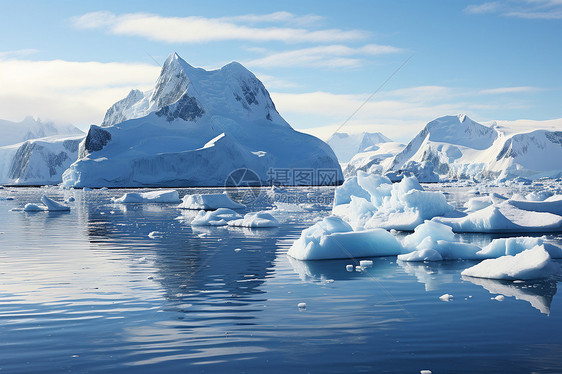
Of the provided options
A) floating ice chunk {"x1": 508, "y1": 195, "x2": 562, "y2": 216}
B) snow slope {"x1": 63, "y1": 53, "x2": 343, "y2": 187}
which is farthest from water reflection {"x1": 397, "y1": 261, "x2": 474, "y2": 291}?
snow slope {"x1": 63, "y1": 53, "x2": 343, "y2": 187}

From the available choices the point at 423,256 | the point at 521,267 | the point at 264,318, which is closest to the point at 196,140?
the point at 423,256

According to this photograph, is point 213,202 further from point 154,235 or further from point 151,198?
point 154,235

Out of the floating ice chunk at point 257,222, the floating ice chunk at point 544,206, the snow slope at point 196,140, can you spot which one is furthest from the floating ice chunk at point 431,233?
the snow slope at point 196,140

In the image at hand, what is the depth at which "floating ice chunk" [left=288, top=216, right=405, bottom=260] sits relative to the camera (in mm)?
13648

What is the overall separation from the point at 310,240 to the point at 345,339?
23.7 feet

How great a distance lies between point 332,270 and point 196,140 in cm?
8649

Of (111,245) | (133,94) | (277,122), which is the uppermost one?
(133,94)

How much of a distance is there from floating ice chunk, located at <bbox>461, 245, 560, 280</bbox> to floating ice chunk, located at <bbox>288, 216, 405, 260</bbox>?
337 cm

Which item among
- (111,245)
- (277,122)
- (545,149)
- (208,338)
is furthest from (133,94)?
(208,338)

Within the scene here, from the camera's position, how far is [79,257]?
1472 centimetres

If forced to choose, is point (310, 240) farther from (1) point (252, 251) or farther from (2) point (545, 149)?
(2) point (545, 149)

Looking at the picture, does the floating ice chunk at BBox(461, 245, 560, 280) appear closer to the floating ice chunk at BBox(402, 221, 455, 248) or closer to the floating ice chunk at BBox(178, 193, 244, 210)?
the floating ice chunk at BBox(402, 221, 455, 248)

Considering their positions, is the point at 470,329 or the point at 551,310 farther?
the point at 551,310

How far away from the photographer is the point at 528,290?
31.3 feet
